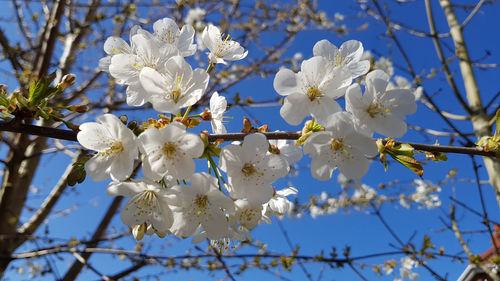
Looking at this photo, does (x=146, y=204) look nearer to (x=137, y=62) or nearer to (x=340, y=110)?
(x=137, y=62)

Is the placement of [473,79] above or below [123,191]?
above

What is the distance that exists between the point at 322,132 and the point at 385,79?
0.92 ft

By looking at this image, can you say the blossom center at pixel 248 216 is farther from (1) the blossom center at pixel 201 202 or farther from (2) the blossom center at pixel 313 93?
(2) the blossom center at pixel 313 93

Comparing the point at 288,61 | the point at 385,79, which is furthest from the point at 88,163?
the point at 288,61

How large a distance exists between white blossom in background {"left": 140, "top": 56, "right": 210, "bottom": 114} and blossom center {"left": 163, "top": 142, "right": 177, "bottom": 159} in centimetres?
9

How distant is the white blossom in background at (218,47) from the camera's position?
118 centimetres

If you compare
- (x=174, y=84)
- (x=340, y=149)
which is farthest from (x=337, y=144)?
(x=174, y=84)

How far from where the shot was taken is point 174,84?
36.5 inches

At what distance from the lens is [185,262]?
350cm

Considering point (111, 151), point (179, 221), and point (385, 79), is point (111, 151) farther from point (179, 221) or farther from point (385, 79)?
point (385, 79)

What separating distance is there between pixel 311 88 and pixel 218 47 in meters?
0.43

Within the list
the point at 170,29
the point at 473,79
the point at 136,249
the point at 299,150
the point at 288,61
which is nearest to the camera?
the point at 299,150

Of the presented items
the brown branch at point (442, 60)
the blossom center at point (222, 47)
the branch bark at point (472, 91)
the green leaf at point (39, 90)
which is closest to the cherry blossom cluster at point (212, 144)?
the green leaf at point (39, 90)

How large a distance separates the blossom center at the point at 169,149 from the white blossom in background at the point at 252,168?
0.12 m
